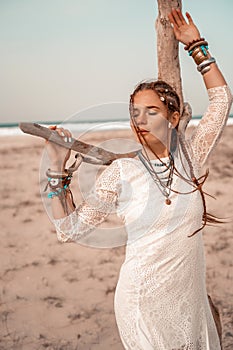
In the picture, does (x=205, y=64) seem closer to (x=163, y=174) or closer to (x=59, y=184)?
(x=163, y=174)

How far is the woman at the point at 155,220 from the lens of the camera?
7.00 feet

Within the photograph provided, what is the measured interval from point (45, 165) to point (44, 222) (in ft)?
21.6

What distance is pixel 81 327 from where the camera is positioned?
4.61 m

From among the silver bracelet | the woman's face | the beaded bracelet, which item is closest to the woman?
the woman's face

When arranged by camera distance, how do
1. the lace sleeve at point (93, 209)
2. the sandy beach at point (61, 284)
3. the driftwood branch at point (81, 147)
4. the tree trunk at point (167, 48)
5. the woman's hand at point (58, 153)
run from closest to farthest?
the driftwood branch at point (81, 147) < the woman's hand at point (58, 153) < the lace sleeve at point (93, 209) < the tree trunk at point (167, 48) < the sandy beach at point (61, 284)

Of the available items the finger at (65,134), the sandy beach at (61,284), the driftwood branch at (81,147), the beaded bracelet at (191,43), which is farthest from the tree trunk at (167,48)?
the sandy beach at (61,284)

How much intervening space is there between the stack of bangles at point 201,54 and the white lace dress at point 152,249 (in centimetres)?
40

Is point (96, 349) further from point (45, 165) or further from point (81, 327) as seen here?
point (45, 165)

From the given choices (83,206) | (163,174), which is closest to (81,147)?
(83,206)

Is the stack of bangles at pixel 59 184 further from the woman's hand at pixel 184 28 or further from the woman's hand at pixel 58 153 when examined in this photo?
the woman's hand at pixel 184 28

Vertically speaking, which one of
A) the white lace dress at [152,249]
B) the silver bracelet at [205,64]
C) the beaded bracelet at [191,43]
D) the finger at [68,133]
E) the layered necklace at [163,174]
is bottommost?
the white lace dress at [152,249]

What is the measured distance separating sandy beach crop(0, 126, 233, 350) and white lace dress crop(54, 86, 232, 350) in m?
2.02

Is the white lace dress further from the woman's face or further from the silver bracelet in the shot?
the silver bracelet

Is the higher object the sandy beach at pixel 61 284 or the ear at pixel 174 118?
the ear at pixel 174 118
